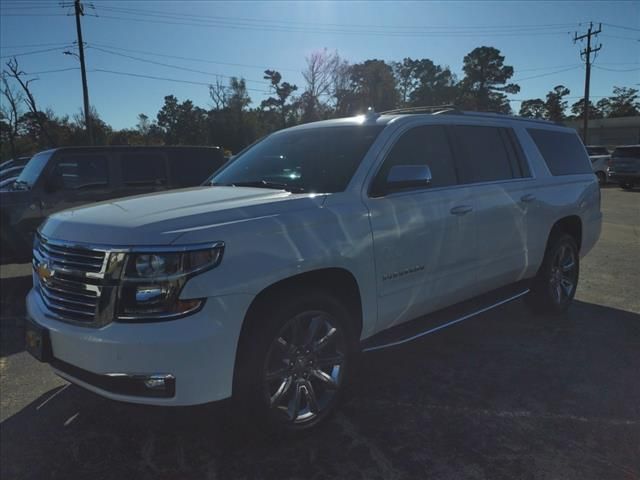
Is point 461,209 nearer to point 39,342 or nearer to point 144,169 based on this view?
point 39,342

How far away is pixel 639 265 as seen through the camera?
7.63 metres

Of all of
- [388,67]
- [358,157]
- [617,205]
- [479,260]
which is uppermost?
[388,67]

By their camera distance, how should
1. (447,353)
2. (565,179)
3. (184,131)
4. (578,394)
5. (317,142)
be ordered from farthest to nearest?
1. (184,131)
2. (565,179)
3. (447,353)
4. (317,142)
5. (578,394)

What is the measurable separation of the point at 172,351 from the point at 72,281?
0.75 m

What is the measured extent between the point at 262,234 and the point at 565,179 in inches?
157

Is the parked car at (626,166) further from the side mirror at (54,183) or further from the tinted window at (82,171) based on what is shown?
the side mirror at (54,183)

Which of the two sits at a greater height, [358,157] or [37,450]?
[358,157]

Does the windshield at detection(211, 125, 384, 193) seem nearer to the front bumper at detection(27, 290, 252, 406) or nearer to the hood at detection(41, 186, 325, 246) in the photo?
the hood at detection(41, 186, 325, 246)

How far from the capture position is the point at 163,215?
273 cm

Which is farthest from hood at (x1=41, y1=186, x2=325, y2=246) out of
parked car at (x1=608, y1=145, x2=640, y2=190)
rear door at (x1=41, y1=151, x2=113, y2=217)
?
parked car at (x1=608, y1=145, x2=640, y2=190)

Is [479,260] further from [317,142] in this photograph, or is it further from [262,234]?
[262,234]

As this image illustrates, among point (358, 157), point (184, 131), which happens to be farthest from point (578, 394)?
point (184, 131)

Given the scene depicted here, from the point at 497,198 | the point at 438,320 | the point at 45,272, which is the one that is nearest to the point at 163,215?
the point at 45,272

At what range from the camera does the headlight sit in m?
2.45
